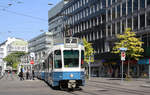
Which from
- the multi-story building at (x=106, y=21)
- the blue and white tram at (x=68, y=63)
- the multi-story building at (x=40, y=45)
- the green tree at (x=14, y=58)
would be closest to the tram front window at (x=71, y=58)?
the blue and white tram at (x=68, y=63)

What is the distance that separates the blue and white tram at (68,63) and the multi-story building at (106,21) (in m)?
28.2

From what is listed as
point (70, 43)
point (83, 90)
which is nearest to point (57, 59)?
point (70, 43)

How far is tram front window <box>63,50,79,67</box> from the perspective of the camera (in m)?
19.3

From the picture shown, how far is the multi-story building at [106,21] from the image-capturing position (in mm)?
47562

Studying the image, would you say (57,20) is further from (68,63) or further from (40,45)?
(68,63)

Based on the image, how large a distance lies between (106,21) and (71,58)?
42.3m

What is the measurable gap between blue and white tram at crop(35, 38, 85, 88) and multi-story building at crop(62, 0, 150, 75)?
28.2m

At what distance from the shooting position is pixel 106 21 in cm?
6075

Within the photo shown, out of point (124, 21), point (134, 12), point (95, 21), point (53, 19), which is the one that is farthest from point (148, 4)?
point (53, 19)

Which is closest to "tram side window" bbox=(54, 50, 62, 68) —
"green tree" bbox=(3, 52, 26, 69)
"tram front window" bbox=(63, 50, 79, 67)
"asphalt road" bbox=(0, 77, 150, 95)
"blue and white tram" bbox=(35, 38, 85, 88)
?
"blue and white tram" bbox=(35, 38, 85, 88)

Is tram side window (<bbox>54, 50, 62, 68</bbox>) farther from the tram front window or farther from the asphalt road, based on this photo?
the asphalt road

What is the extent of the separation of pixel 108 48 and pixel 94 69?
11190 millimetres

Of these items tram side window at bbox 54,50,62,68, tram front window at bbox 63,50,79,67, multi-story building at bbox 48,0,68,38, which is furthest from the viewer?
multi-story building at bbox 48,0,68,38

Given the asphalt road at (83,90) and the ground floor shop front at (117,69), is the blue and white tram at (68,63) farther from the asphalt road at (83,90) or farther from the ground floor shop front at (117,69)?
the ground floor shop front at (117,69)
